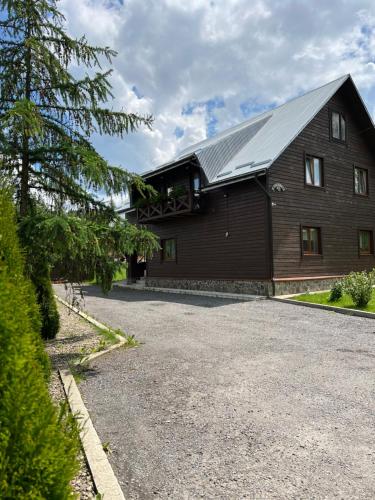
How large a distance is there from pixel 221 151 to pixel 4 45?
1370 cm

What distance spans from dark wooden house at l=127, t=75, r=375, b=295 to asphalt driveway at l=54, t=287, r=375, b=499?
7940 millimetres

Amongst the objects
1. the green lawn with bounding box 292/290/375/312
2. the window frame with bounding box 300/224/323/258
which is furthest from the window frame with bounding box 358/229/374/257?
the green lawn with bounding box 292/290/375/312

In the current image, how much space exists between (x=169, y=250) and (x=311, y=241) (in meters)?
7.93

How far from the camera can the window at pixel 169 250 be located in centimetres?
2092

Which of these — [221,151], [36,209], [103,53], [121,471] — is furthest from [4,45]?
[221,151]

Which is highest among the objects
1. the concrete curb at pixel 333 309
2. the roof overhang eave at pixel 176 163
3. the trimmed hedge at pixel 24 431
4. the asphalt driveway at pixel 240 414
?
the roof overhang eave at pixel 176 163

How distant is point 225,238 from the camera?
56.4ft

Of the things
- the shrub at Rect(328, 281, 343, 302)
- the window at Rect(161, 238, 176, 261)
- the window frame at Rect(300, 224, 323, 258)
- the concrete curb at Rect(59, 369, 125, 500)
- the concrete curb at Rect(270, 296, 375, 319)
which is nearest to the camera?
the concrete curb at Rect(59, 369, 125, 500)

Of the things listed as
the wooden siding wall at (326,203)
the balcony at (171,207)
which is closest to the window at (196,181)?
the balcony at (171,207)

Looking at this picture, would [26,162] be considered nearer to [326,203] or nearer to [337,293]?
[337,293]

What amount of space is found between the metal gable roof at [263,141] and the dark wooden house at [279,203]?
0.07 m

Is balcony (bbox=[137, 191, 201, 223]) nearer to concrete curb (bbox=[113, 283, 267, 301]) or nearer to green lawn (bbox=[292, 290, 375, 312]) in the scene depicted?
concrete curb (bbox=[113, 283, 267, 301])

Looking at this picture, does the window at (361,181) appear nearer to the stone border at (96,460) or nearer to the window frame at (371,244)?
the window frame at (371,244)

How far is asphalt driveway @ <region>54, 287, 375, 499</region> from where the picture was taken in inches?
110
